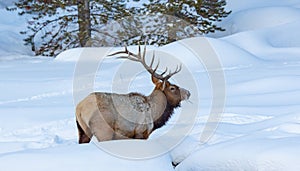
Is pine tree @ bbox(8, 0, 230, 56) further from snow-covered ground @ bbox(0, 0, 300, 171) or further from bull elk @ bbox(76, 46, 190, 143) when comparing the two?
bull elk @ bbox(76, 46, 190, 143)

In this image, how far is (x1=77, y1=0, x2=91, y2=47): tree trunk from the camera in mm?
13836

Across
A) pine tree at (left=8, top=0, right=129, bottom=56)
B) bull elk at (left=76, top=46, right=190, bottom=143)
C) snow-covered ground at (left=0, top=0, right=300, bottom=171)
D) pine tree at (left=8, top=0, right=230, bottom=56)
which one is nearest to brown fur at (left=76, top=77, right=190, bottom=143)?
bull elk at (left=76, top=46, right=190, bottom=143)

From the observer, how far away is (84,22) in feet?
46.0

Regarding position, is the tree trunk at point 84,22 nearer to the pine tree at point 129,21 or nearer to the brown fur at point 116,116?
the pine tree at point 129,21

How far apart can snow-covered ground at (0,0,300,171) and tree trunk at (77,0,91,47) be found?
7.90ft

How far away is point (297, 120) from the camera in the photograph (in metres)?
4.55

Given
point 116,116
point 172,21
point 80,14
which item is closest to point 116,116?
point 116,116

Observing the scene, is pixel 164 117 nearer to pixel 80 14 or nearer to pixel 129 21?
pixel 129 21

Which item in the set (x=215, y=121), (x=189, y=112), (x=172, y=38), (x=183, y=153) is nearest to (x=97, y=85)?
(x=189, y=112)

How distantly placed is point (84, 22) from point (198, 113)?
29.8 ft

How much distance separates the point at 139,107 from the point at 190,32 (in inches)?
386

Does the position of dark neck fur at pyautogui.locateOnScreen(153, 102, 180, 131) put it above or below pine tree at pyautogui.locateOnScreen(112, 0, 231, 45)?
above

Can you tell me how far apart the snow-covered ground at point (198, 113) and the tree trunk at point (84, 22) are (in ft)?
7.90

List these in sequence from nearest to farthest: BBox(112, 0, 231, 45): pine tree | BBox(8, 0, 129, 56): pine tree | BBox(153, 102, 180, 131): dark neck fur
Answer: BBox(153, 102, 180, 131): dark neck fur → BBox(112, 0, 231, 45): pine tree → BBox(8, 0, 129, 56): pine tree
